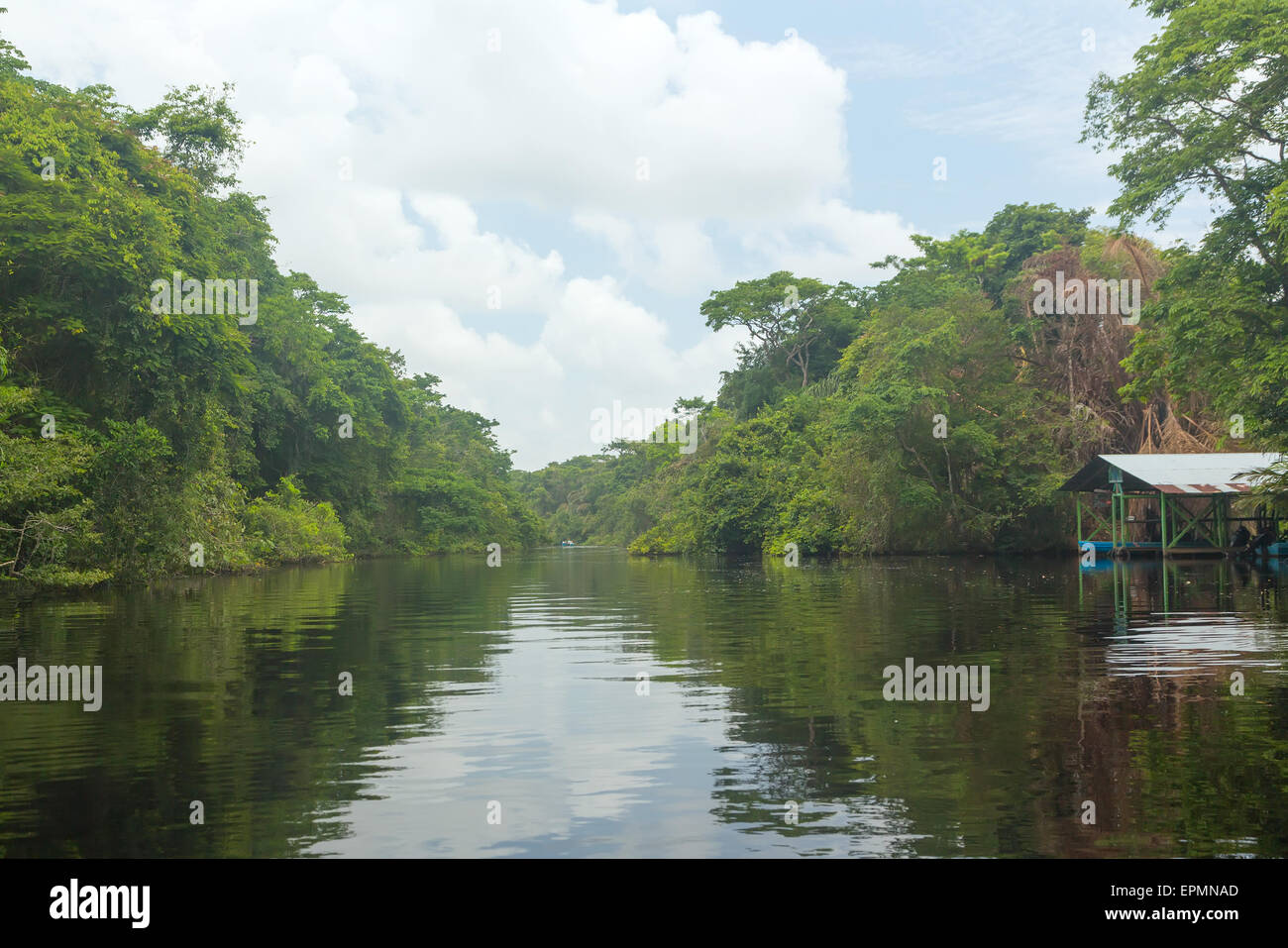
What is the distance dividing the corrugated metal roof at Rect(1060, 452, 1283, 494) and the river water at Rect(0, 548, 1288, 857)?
18.5 meters

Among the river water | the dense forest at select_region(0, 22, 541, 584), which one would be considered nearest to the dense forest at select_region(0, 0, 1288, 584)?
the dense forest at select_region(0, 22, 541, 584)

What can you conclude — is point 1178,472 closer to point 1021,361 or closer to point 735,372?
point 1021,361

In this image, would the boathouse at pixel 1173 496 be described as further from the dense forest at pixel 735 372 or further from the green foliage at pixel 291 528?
the green foliage at pixel 291 528

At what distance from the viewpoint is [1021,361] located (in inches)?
1964

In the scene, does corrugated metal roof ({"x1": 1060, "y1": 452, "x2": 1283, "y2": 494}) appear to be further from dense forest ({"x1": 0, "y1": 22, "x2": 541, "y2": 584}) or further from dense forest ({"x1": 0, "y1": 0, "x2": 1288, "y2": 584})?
dense forest ({"x1": 0, "y1": 22, "x2": 541, "y2": 584})

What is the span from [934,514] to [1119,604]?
26420 millimetres

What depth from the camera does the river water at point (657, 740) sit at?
5.76 metres

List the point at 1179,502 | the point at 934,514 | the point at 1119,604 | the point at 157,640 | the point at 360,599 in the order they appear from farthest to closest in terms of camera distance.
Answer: the point at 934,514, the point at 1179,502, the point at 360,599, the point at 1119,604, the point at 157,640

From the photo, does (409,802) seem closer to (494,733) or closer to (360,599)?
(494,733)

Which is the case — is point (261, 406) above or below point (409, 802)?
above

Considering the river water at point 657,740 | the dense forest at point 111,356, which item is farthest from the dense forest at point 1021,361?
the dense forest at point 111,356

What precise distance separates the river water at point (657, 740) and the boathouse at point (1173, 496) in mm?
18925
